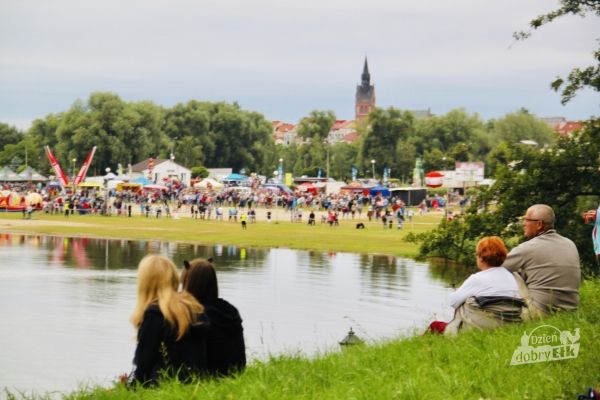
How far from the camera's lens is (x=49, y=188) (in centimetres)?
9788

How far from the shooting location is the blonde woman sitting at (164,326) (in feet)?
23.4

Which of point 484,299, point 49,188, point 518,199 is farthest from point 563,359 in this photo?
point 49,188

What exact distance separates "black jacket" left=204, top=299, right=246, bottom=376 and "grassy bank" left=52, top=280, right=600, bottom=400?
196 mm

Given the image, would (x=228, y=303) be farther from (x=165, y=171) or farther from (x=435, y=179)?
(x=165, y=171)

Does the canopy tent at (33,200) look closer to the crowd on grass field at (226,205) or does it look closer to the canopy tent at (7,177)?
the crowd on grass field at (226,205)

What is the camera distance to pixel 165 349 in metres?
7.52

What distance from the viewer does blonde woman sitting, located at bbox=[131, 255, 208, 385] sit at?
712cm

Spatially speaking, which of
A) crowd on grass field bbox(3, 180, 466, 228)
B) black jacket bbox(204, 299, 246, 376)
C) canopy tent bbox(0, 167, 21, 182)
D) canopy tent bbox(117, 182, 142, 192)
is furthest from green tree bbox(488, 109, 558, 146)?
black jacket bbox(204, 299, 246, 376)

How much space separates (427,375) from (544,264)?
9.71 feet

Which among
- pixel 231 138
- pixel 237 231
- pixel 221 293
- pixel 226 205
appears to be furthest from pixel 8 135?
pixel 221 293

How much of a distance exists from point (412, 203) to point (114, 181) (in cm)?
2816

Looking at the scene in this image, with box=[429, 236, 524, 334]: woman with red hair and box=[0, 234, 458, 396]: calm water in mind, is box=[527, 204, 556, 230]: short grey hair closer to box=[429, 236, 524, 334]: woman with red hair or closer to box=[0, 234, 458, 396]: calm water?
box=[429, 236, 524, 334]: woman with red hair

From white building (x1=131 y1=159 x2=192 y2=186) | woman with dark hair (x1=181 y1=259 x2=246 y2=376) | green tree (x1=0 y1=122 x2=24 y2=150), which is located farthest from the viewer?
green tree (x1=0 y1=122 x2=24 y2=150)

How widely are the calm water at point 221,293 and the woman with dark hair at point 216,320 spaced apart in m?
2.27
